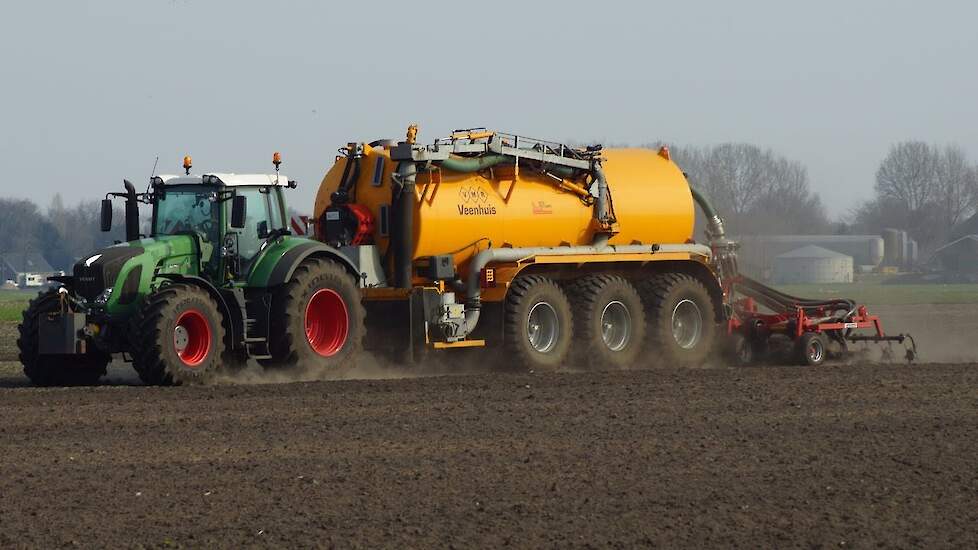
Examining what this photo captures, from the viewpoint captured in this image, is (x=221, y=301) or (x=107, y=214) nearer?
(x=221, y=301)

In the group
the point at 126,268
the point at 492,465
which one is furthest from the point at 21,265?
the point at 492,465

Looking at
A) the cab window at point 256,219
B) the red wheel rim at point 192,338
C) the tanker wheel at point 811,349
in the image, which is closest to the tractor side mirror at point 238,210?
the cab window at point 256,219

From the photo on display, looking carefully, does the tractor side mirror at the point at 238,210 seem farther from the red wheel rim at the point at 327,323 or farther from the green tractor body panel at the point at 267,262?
the red wheel rim at the point at 327,323

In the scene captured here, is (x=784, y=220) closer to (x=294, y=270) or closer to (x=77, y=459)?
(x=294, y=270)

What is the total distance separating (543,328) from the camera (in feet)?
67.1

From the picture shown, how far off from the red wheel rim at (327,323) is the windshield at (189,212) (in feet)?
5.15

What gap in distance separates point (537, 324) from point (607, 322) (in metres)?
1.35

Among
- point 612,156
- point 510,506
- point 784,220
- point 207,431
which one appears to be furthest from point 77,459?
point 784,220

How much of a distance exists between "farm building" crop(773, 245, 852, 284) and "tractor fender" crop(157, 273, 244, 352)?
7672cm

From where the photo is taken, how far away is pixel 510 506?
9602mm

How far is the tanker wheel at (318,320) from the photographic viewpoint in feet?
57.3

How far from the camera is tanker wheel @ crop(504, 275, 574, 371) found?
19750mm

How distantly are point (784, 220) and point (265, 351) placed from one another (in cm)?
4610

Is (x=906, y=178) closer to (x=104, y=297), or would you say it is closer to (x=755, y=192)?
(x=755, y=192)
